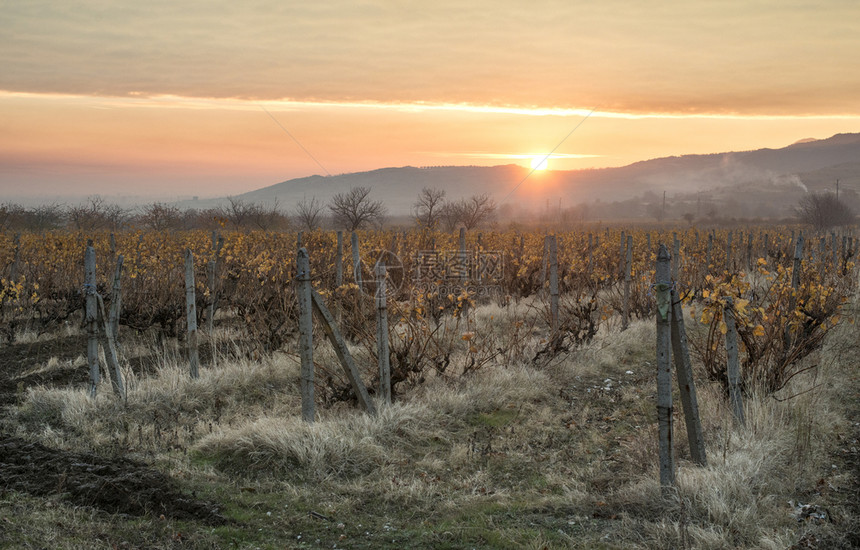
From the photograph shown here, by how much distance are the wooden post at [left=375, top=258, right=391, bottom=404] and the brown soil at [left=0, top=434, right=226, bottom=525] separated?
218 centimetres

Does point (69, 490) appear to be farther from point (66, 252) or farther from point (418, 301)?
point (66, 252)

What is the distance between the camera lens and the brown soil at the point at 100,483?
384cm

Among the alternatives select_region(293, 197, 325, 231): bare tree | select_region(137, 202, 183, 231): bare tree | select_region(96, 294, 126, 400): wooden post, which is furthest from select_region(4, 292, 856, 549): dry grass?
select_region(137, 202, 183, 231): bare tree

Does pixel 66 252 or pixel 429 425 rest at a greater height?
pixel 66 252

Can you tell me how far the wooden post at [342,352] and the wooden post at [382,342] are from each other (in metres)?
0.31

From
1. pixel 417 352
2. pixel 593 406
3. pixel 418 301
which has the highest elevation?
pixel 418 301

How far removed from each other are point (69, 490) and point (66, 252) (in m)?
12.2

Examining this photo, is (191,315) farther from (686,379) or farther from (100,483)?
(686,379)

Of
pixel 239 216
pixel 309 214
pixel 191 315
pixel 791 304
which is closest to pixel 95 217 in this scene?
pixel 239 216

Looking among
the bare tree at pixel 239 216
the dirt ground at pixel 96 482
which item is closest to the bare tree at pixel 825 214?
the bare tree at pixel 239 216

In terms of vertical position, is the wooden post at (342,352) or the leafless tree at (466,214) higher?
the leafless tree at (466,214)

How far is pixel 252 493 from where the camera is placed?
14.1 ft

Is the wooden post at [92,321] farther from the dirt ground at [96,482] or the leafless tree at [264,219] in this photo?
the leafless tree at [264,219]

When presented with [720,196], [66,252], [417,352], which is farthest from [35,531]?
[720,196]
